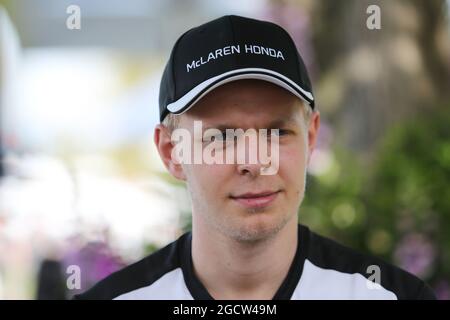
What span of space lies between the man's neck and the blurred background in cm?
110

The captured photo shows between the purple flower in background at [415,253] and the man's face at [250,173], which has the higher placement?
the man's face at [250,173]

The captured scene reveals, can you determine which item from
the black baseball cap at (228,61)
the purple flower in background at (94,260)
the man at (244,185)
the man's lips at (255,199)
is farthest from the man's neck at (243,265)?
the purple flower in background at (94,260)

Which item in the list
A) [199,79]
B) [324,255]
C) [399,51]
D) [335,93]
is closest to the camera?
[199,79]

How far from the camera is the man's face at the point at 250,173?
85.4 inches

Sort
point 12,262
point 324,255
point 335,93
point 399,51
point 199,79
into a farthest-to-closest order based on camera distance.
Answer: point 335,93 < point 399,51 < point 12,262 < point 324,255 < point 199,79

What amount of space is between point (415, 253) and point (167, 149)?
6.77ft

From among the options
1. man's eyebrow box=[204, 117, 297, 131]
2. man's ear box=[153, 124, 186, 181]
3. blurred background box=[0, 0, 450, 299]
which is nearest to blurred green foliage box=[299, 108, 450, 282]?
blurred background box=[0, 0, 450, 299]

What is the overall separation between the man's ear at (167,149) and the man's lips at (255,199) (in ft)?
0.92

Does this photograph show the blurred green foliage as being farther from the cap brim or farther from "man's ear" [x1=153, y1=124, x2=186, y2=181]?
the cap brim

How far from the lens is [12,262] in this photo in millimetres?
3834

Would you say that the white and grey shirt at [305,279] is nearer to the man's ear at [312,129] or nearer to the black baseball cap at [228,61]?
the man's ear at [312,129]
